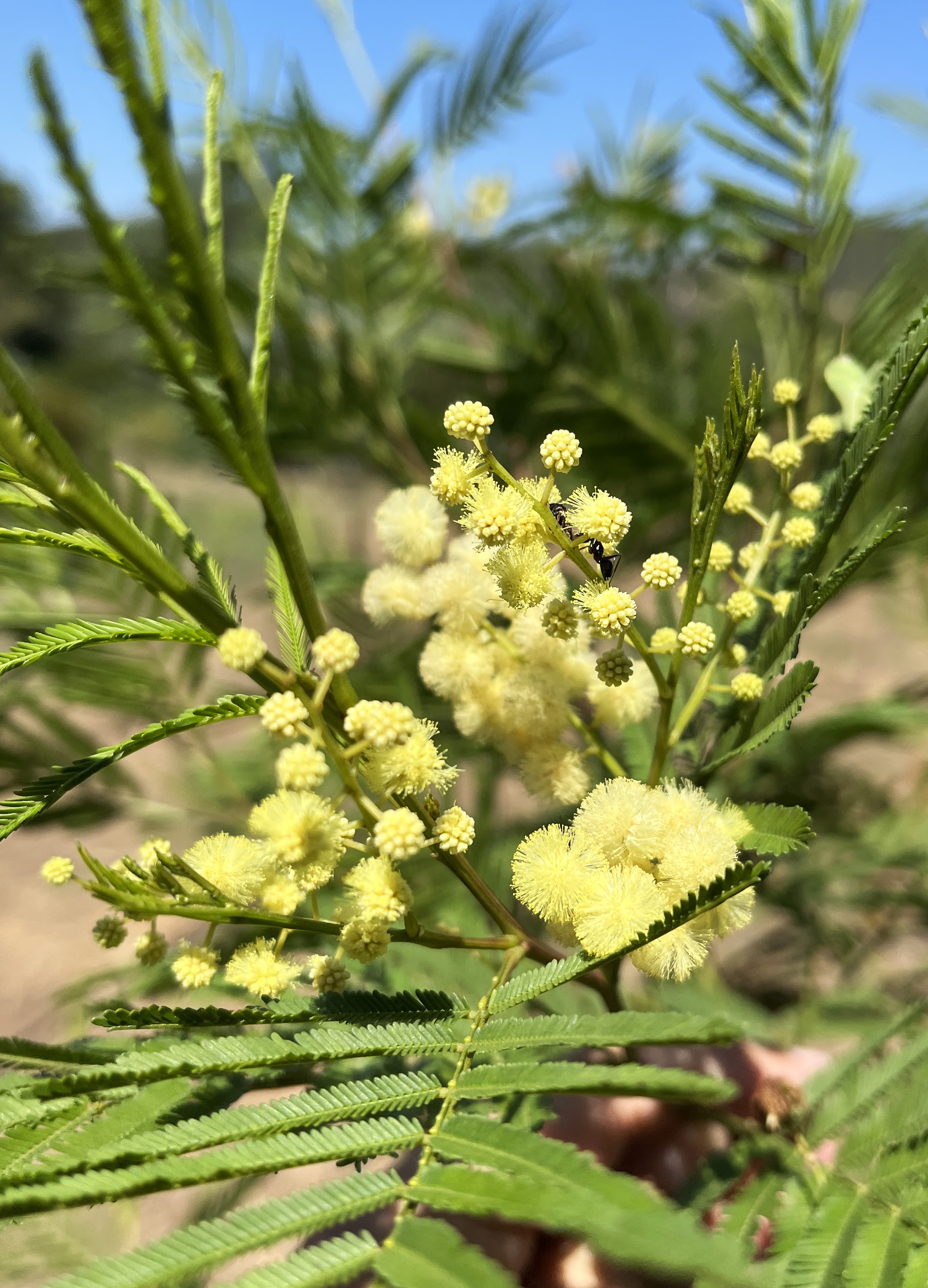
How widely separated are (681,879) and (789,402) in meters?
0.42

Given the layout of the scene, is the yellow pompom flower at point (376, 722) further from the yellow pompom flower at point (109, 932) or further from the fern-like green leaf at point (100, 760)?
the yellow pompom flower at point (109, 932)

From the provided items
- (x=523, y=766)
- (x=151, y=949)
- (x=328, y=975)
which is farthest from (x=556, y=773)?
(x=151, y=949)

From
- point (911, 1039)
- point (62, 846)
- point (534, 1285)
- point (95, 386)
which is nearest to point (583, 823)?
point (911, 1039)

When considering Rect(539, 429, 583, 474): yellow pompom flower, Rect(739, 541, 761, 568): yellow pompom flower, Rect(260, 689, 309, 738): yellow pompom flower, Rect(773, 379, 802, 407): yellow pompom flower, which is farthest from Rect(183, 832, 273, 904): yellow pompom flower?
Rect(773, 379, 802, 407): yellow pompom flower

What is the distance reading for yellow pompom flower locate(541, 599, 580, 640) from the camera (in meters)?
0.57

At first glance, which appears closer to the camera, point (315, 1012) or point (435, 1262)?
point (435, 1262)

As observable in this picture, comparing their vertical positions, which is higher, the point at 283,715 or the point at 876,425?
the point at 876,425

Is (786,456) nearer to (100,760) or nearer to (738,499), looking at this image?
(738,499)

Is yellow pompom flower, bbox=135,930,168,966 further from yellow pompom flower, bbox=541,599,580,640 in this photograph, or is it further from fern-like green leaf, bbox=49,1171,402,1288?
yellow pompom flower, bbox=541,599,580,640

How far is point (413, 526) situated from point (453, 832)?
297 mm

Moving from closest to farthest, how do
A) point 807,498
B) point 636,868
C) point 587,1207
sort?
point 587,1207
point 636,868
point 807,498

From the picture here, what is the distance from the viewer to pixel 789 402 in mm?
708

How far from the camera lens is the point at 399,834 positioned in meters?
0.53

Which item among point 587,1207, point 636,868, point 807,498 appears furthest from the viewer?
point 807,498
